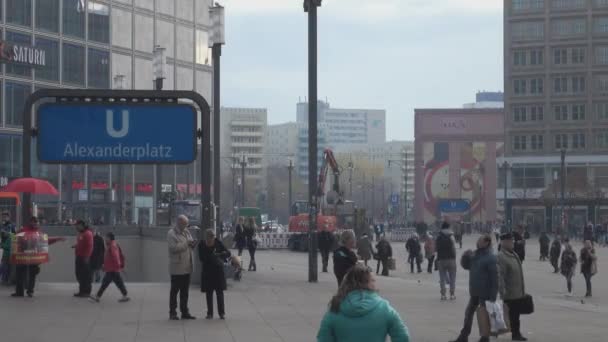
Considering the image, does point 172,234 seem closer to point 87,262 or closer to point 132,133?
point 87,262

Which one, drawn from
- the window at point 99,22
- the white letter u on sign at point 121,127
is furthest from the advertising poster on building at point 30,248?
the window at point 99,22

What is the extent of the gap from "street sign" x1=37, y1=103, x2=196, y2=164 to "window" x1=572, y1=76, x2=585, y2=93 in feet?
272

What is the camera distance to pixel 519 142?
10750cm

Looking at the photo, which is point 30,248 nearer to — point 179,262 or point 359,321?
point 179,262

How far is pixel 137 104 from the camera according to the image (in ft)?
85.1

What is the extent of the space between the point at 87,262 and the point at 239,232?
17244 mm

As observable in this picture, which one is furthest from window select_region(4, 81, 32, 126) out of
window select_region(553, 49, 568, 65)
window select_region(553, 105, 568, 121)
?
window select_region(553, 105, 568, 121)

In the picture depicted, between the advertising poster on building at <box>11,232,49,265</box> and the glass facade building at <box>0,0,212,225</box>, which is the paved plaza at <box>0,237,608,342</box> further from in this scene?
the glass facade building at <box>0,0,212,225</box>

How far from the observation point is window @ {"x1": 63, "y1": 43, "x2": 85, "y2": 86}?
7350 centimetres

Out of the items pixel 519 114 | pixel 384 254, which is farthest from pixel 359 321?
pixel 519 114

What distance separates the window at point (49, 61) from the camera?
70750 mm

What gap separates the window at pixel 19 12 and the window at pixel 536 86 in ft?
170

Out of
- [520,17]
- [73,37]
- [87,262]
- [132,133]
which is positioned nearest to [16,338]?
[87,262]

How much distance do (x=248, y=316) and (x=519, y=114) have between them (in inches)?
3513
